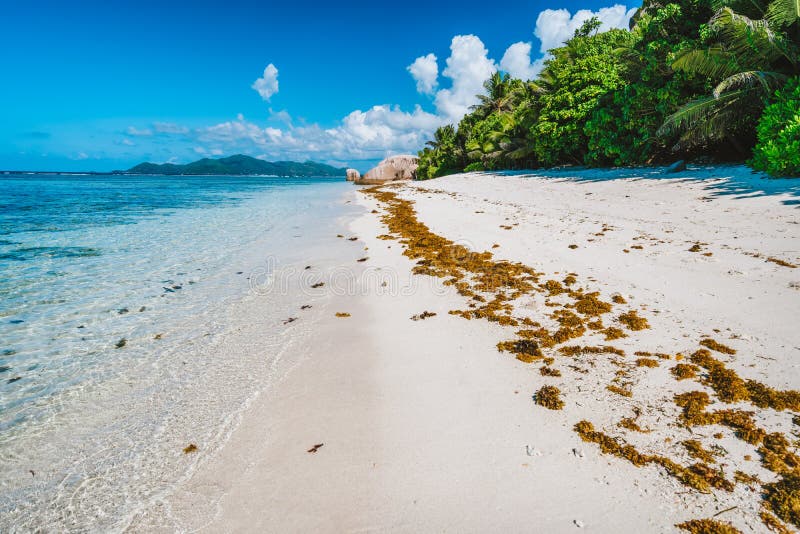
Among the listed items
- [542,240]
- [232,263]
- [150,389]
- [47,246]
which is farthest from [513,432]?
[47,246]

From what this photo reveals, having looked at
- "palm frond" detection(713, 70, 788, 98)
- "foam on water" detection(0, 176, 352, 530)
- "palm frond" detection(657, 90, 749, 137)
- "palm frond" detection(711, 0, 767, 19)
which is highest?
"palm frond" detection(711, 0, 767, 19)

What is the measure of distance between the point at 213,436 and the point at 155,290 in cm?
514

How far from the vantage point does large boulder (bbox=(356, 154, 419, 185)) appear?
8106cm

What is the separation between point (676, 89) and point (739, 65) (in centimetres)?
244

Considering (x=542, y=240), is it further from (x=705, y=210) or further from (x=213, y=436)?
(x=213, y=436)

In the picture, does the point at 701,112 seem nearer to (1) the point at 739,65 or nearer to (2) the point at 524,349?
(1) the point at 739,65

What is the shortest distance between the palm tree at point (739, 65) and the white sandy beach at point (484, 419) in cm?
800

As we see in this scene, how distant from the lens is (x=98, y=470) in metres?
2.83

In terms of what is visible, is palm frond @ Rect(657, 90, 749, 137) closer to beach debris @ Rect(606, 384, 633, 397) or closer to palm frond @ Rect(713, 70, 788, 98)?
palm frond @ Rect(713, 70, 788, 98)

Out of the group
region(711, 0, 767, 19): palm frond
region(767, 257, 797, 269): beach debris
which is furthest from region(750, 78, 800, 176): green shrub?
region(767, 257, 797, 269): beach debris

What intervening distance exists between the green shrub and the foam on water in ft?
39.1

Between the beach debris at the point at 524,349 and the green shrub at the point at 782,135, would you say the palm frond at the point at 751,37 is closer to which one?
the green shrub at the point at 782,135

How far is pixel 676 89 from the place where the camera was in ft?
47.6

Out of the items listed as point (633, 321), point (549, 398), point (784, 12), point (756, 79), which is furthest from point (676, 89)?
point (549, 398)
